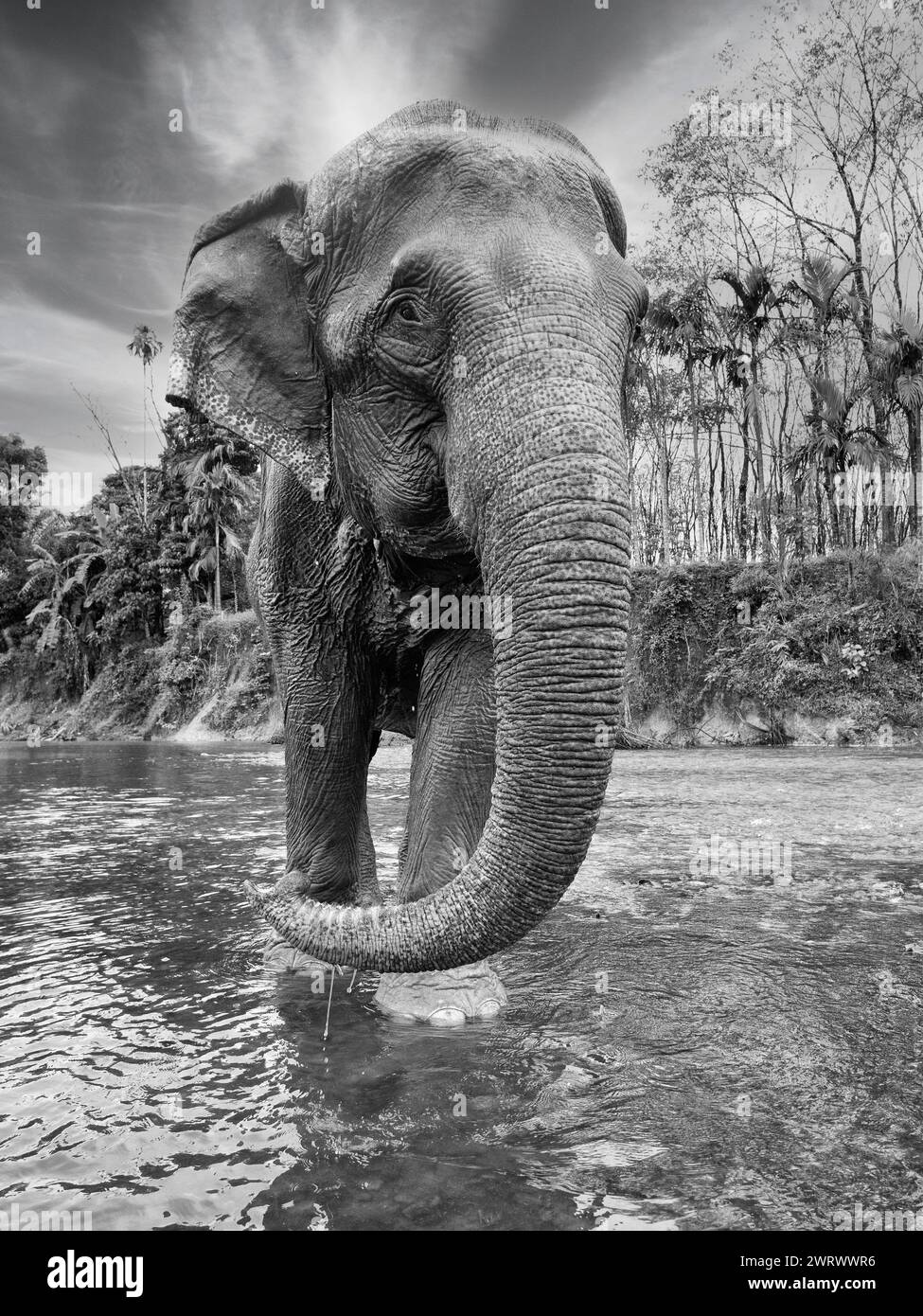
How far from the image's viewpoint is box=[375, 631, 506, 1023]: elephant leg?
409 cm

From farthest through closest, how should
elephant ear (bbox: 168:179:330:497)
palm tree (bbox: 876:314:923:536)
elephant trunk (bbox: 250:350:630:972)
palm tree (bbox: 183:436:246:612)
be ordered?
palm tree (bbox: 183:436:246:612) → palm tree (bbox: 876:314:923:536) → elephant ear (bbox: 168:179:330:497) → elephant trunk (bbox: 250:350:630:972)

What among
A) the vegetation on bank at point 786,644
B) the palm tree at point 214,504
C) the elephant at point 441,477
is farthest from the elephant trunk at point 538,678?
the palm tree at point 214,504

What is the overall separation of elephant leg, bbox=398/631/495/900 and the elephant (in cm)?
1

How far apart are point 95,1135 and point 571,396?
8.29 feet

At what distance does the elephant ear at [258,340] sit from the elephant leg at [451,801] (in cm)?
99

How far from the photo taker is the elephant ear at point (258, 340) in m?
3.84

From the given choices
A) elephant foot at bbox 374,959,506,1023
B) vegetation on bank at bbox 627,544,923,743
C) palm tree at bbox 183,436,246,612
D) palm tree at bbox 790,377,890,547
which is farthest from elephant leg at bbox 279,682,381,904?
palm tree at bbox 183,436,246,612

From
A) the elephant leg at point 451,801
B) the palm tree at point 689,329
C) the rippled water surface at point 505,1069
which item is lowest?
the rippled water surface at point 505,1069

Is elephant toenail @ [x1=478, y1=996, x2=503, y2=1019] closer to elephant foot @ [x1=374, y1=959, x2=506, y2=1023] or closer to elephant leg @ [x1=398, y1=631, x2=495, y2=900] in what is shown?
elephant foot @ [x1=374, y1=959, x2=506, y2=1023]

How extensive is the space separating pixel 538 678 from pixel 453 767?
1.51 metres

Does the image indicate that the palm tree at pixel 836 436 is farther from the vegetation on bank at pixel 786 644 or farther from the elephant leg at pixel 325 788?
the elephant leg at pixel 325 788

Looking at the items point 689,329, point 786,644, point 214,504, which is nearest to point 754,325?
point 689,329
